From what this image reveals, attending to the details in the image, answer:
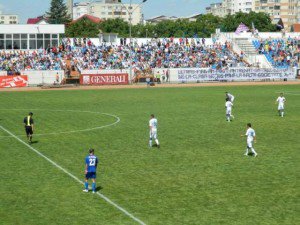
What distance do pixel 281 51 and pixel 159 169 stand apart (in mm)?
74743

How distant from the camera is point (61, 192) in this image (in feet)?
71.1

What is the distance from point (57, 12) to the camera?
187 m

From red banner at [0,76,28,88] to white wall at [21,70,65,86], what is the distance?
42.0 inches

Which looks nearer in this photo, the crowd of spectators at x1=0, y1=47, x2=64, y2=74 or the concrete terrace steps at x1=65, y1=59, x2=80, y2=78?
the crowd of spectators at x1=0, y1=47, x2=64, y2=74

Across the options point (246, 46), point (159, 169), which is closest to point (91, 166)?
point (159, 169)

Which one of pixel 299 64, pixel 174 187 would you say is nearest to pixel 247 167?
pixel 174 187

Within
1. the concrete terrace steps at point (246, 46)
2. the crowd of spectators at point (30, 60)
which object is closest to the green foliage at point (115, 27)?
the concrete terrace steps at point (246, 46)

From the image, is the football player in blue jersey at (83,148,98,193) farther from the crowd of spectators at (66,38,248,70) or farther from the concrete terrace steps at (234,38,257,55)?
the concrete terrace steps at (234,38,257,55)

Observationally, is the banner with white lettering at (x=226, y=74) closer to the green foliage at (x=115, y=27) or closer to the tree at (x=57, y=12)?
the green foliage at (x=115, y=27)

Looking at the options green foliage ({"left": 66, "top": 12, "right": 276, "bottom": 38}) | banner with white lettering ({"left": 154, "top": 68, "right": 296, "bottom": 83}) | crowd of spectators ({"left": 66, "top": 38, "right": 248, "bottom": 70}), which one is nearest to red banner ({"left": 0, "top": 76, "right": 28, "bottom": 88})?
crowd of spectators ({"left": 66, "top": 38, "right": 248, "bottom": 70})

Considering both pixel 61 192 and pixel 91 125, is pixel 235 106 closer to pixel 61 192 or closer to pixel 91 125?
pixel 91 125

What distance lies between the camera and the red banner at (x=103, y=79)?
80438 millimetres

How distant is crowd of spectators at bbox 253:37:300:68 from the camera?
305ft

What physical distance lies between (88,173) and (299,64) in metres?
76.7
